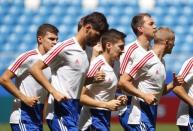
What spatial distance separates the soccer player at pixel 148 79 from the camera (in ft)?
24.5

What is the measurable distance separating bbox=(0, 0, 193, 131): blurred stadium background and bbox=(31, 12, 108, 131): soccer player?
1174cm

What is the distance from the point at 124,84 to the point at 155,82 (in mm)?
388

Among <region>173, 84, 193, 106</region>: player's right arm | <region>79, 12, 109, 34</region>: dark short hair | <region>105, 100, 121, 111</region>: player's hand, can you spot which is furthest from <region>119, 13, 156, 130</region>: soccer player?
<region>79, 12, 109, 34</region>: dark short hair

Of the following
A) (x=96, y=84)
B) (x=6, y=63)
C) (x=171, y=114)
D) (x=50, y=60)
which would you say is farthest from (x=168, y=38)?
(x=6, y=63)

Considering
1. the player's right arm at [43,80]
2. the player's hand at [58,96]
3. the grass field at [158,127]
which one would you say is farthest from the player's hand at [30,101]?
the grass field at [158,127]

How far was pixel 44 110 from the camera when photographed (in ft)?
25.6

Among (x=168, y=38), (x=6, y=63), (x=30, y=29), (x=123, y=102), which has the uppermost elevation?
(x=30, y=29)

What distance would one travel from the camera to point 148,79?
756 cm

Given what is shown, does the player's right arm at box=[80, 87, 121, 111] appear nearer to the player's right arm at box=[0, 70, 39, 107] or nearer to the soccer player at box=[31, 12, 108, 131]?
the soccer player at box=[31, 12, 108, 131]

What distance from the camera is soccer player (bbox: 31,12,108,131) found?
684 centimetres

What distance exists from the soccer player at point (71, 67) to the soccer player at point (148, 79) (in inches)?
24.6

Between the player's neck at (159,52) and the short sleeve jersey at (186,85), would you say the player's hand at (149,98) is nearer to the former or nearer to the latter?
the player's neck at (159,52)

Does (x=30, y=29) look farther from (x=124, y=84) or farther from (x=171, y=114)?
(x=124, y=84)

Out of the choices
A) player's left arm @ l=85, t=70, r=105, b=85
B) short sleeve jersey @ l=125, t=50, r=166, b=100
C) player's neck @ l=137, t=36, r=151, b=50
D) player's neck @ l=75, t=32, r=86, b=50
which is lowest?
player's left arm @ l=85, t=70, r=105, b=85
